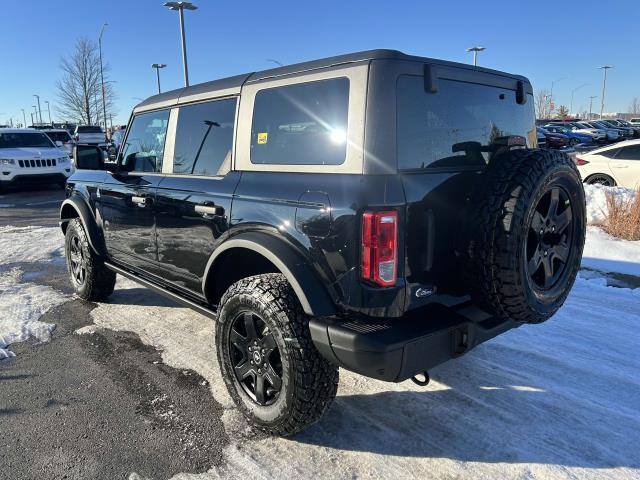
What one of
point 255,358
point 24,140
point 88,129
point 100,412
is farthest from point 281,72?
point 88,129

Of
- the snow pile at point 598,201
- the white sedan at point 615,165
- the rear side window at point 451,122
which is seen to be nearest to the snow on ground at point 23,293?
the rear side window at point 451,122

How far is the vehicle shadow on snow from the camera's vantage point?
8.45 ft

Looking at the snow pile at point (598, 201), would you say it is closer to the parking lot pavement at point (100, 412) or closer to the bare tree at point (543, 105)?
the parking lot pavement at point (100, 412)

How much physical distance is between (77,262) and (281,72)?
3.44 m

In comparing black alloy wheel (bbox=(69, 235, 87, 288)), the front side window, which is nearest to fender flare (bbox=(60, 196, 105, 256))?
black alloy wheel (bbox=(69, 235, 87, 288))

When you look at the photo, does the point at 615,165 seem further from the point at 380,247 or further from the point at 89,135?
the point at 89,135

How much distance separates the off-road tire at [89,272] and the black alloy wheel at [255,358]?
2517mm

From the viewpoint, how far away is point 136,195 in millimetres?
3920

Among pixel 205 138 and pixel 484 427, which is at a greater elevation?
pixel 205 138

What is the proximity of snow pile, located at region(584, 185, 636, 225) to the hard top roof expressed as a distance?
5.51m

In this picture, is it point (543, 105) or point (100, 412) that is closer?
point (100, 412)

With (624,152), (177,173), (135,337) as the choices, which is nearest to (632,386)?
(177,173)

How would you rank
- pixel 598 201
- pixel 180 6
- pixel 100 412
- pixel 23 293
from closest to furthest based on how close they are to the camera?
pixel 100 412 < pixel 23 293 < pixel 598 201 < pixel 180 6

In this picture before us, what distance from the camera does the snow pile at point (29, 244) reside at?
695 cm
